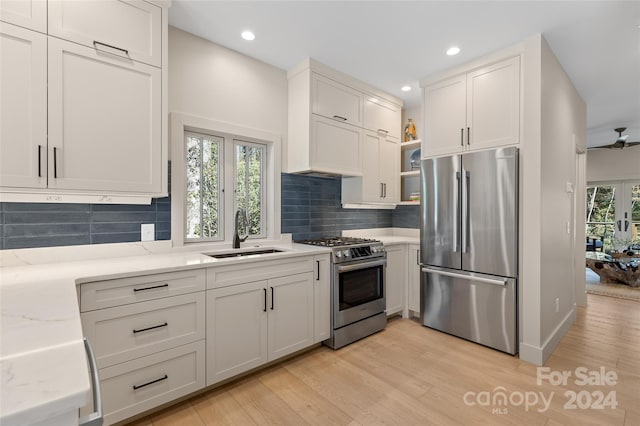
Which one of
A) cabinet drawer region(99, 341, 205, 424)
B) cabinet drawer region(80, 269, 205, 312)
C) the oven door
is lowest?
cabinet drawer region(99, 341, 205, 424)

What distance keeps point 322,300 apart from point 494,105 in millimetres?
2364

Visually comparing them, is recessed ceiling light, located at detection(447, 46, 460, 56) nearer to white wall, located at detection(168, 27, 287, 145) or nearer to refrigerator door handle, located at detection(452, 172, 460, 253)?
refrigerator door handle, located at detection(452, 172, 460, 253)

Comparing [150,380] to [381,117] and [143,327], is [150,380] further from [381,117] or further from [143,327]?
[381,117]

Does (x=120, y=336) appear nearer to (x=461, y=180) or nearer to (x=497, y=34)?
(x=461, y=180)

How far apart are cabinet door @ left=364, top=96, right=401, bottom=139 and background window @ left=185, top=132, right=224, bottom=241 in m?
1.72

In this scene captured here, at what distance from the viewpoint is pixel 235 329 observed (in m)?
2.20

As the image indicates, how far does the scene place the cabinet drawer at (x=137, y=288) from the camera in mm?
1630

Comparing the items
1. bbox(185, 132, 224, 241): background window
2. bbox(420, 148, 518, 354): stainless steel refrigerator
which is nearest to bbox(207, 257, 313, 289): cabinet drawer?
Answer: bbox(185, 132, 224, 241): background window

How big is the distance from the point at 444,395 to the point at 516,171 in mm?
1864

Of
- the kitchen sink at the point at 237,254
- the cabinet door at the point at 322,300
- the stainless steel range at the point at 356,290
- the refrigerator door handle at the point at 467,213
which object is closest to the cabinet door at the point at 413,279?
the stainless steel range at the point at 356,290

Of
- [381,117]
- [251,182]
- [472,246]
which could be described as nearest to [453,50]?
[381,117]

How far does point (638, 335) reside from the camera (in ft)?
10.2

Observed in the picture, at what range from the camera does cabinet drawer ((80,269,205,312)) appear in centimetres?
163

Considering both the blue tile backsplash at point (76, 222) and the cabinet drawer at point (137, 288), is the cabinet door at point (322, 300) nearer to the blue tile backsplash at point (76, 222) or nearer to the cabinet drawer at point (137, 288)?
the cabinet drawer at point (137, 288)
